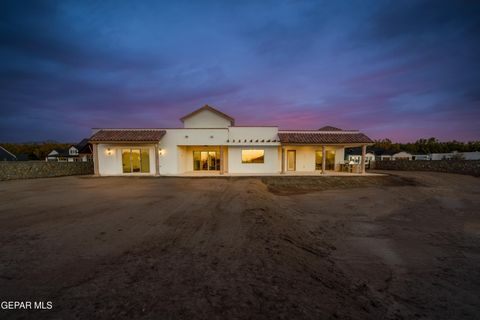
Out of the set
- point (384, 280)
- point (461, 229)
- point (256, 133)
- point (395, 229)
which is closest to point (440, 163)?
point (256, 133)

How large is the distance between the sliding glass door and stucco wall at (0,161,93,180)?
11534mm

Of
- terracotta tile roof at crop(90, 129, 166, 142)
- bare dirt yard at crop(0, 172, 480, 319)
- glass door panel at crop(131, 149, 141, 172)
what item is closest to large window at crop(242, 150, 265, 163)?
terracotta tile roof at crop(90, 129, 166, 142)

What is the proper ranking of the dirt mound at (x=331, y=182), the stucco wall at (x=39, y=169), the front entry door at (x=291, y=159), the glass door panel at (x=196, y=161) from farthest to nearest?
the glass door panel at (x=196, y=161) < the front entry door at (x=291, y=159) < the stucco wall at (x=39, y=169) < the dirt mound at (x=331, y=182)

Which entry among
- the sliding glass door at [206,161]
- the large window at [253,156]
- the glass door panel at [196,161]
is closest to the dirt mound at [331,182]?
the large window at [253,156]

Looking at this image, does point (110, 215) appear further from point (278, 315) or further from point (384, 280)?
point (384, 280)

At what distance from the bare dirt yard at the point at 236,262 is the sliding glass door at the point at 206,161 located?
41.0ft

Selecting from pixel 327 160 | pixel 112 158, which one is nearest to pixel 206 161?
pixel 112 158

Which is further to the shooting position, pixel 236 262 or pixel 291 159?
pixel 291 159

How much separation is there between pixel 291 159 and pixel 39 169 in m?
23.2

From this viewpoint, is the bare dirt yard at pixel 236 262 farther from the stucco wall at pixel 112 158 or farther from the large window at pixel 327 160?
the large window at pixel 327 160

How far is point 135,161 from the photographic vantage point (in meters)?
17.8

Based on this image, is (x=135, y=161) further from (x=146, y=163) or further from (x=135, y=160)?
(x=146, y=163)

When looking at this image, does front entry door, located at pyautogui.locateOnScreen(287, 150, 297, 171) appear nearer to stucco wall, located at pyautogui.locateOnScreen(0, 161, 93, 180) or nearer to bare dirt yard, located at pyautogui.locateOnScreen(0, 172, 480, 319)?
bare dirt yard, located at pyautogui.locateOnScreen(0, 172, 480, 319)

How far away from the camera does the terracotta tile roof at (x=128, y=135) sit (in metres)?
16.7
